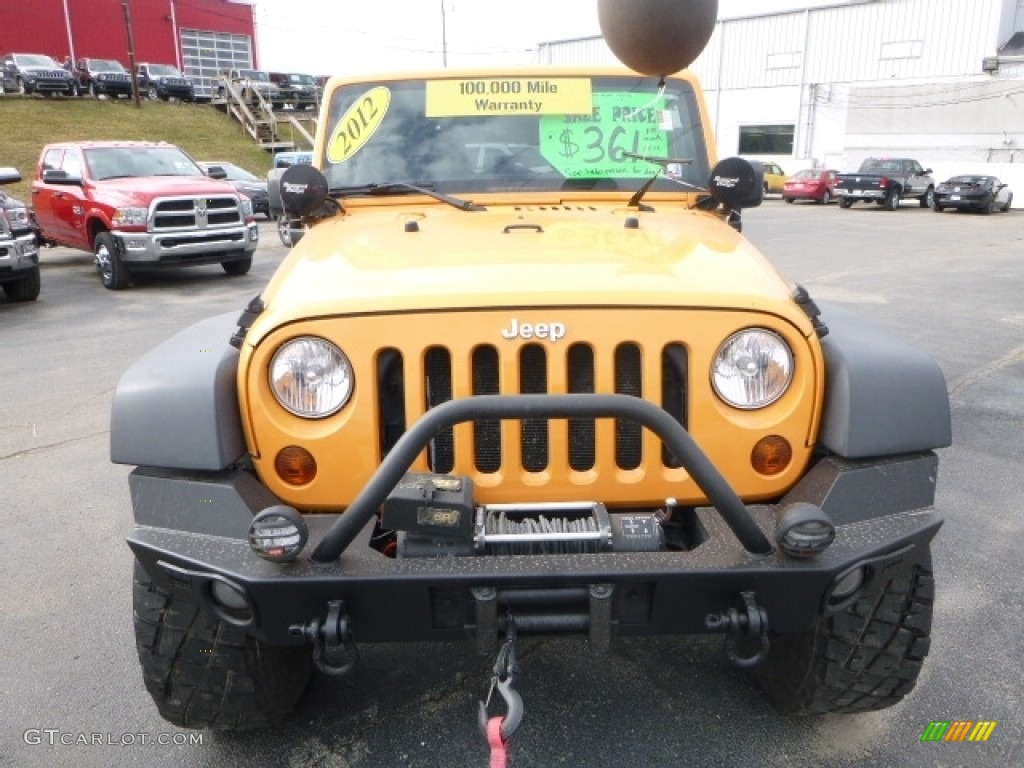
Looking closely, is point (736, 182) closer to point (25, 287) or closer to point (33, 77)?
point (25, 287)

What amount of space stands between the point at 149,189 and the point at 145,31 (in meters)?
40.0

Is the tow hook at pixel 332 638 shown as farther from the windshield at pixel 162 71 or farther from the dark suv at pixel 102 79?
the windshield at pixel 162 71

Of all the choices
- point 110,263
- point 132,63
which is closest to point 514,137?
point 110,263

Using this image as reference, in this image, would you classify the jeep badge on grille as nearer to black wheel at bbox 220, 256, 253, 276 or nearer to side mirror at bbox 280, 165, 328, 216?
side mirror at bbox 280, 165, 328, 216

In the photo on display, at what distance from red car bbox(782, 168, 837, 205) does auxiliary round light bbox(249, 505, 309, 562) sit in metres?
30.8

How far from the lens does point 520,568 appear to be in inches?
72.0

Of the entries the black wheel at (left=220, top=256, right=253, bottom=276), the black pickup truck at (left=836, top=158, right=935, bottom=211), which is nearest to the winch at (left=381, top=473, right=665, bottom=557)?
the black wheel at (left=220, top=256, right=253, bottom=276)

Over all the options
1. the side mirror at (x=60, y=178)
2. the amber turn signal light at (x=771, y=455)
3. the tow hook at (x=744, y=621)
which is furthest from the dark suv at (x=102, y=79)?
the tow hook at (x=744, y=621)

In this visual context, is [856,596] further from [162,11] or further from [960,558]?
[162,11]

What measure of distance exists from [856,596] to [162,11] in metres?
51.4

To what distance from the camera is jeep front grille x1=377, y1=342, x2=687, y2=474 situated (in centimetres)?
207

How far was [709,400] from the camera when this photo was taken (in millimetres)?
2094

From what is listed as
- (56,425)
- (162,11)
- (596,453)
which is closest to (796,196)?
(56,425)

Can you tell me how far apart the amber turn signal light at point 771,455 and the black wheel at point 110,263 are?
34.7 ft
